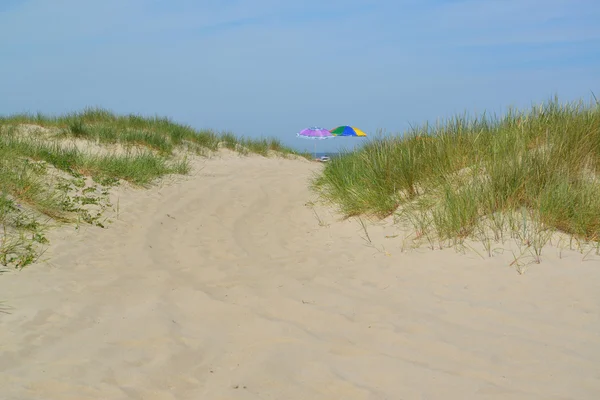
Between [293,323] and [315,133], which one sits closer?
[293,323]

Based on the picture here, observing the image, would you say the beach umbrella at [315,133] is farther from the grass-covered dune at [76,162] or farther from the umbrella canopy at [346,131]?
the grass-covered dune at [76,162]

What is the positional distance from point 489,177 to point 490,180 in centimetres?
9

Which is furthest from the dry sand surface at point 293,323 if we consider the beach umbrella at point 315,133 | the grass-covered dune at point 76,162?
the beach umbrella at point 315,133

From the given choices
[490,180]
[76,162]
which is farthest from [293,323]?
[76,162]

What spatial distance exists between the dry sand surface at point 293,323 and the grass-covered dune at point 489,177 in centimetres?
47

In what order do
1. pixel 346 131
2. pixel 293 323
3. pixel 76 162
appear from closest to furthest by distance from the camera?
1. pixel 293 323
2. pixel 76 162
3. pixel 346 131

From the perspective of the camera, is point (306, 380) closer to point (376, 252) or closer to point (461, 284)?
point (461, 284)

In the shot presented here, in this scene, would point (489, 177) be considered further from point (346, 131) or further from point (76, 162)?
point (346, 131)

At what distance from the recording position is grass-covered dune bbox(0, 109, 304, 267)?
5730 mm

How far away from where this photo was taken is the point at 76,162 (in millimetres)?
8766

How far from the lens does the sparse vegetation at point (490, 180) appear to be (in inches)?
199

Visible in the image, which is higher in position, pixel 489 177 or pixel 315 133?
pixel 489 177

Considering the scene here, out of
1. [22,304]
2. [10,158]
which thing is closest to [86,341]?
[22,304]

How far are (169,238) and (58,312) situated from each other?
2628 mm
